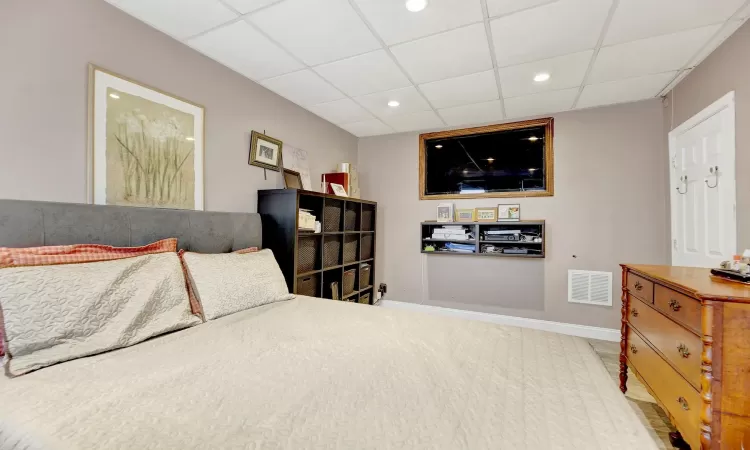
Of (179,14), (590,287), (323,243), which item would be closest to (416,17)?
(179,14)

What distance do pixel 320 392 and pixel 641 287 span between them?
77.7 inches

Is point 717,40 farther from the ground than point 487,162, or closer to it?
farther from the ground

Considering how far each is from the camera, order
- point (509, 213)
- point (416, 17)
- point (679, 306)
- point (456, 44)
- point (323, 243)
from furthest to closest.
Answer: point (509, 213) → point (323, 243) → point (456, 44) → point (416, 17) → point (679, 306)

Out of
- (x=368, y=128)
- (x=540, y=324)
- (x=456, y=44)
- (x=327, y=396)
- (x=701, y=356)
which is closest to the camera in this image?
(x=327, y=396)

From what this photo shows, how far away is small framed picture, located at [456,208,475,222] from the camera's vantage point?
12.5 ft

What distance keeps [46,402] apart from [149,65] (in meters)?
2.03

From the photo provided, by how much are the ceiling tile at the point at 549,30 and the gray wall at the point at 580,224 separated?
58.3 inches

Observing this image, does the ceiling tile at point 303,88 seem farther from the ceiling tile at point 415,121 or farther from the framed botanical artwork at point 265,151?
the ceiling tile at point 415,121

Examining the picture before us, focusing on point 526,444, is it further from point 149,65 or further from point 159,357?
point 149,65

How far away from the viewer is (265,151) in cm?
290

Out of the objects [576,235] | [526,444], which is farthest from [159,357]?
[576,235]

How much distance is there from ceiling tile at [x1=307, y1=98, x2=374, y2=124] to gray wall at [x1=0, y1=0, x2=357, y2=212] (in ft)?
3.60

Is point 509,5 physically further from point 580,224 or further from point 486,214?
point 580,224

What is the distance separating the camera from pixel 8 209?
1.36 m
